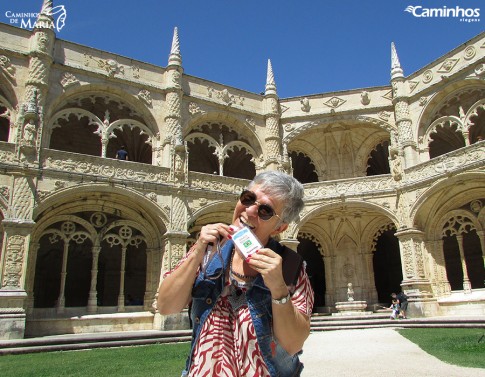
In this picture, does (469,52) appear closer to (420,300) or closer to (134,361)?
(420,300)

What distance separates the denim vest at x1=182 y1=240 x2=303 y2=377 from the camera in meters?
1.68

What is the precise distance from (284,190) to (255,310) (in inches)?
22.0

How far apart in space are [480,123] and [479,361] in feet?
49.9

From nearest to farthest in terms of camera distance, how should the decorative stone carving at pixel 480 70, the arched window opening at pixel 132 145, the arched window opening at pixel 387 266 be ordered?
the decorative stone carving at pixel 480 70 < the arched window opening at pixel 132 145 < the arched window opening at pixel 387 266

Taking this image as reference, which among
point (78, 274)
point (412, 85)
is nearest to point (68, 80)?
point (78, 274)

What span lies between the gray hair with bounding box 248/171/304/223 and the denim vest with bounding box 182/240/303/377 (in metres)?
0.30

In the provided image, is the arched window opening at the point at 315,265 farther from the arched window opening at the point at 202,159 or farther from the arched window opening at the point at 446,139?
the arched window opening at the point at 446,139

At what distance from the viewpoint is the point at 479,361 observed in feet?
20.1

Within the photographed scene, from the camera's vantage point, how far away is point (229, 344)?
5.74 ft

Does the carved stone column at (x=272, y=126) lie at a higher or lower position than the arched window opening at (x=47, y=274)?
higher

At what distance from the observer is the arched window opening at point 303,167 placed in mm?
23359

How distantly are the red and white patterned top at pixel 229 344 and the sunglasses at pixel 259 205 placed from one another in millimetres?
342

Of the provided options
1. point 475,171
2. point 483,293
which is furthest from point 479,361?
point 483,293

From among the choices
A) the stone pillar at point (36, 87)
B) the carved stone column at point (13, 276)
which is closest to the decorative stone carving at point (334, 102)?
the stone pillar at point (36, 87)
